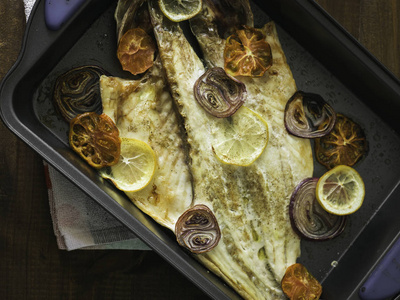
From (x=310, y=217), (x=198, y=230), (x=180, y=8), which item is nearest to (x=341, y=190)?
(x=310, y=217)

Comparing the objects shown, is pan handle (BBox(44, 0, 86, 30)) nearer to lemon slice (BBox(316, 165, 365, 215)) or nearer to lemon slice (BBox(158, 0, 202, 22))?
lemon slice (BBox(158, 0, 202, 22))

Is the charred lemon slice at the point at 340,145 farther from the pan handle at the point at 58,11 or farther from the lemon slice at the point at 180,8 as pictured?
the pan handle at the point at 58,11

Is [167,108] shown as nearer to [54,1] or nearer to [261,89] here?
[261,89]

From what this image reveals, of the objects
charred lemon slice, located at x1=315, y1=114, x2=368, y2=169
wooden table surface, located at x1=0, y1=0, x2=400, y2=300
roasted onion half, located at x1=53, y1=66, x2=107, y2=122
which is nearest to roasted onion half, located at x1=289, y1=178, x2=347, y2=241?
charred lemon slice, located at x1=315, y1=114, x2=368, y2=169

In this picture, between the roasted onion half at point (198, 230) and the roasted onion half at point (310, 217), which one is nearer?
the roasted onion half at point (198, 230)

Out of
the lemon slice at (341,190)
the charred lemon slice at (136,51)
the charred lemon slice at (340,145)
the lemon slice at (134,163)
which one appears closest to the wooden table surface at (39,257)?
the lemon slice at (134,163)

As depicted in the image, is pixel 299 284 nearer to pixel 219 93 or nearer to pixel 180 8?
pixel 219 93
